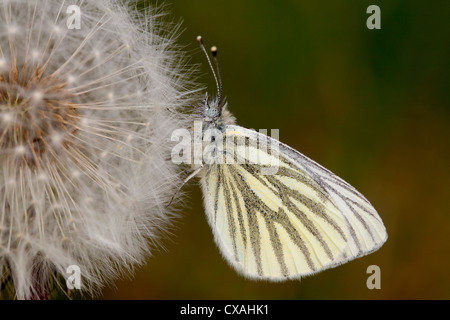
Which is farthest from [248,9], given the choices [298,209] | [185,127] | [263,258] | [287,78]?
[263,258]

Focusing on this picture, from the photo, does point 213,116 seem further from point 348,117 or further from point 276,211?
point 348,117

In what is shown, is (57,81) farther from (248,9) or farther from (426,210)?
(426,210)

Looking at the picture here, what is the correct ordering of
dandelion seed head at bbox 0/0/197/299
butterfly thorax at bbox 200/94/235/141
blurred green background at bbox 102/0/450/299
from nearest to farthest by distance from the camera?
dandelion seed head at bbox 0/0/197/299
butterfly thorax at bbox 200/94/235/141
blurred green background at bbox 102/0/450/299

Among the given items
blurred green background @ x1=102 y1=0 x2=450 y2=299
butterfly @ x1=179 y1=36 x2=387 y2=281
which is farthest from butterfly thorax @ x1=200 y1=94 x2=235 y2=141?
blurred green background @ x1=102 y1=0 x2=450 y2=299

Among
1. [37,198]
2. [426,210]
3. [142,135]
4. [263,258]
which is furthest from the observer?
[426,210]

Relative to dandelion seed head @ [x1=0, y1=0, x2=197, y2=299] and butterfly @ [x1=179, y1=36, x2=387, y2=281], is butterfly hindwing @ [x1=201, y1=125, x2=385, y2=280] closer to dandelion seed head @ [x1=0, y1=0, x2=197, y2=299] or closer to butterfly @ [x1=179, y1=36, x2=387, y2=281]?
butterfly @ [x1=179, y1=36, x2=387, y2=281]

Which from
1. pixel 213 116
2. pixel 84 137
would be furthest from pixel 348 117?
pixel 84 137

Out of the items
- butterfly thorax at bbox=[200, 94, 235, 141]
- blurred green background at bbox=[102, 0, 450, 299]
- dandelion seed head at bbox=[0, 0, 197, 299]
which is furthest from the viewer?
blurred green background at bbox=[102, 0, 450, 299]
